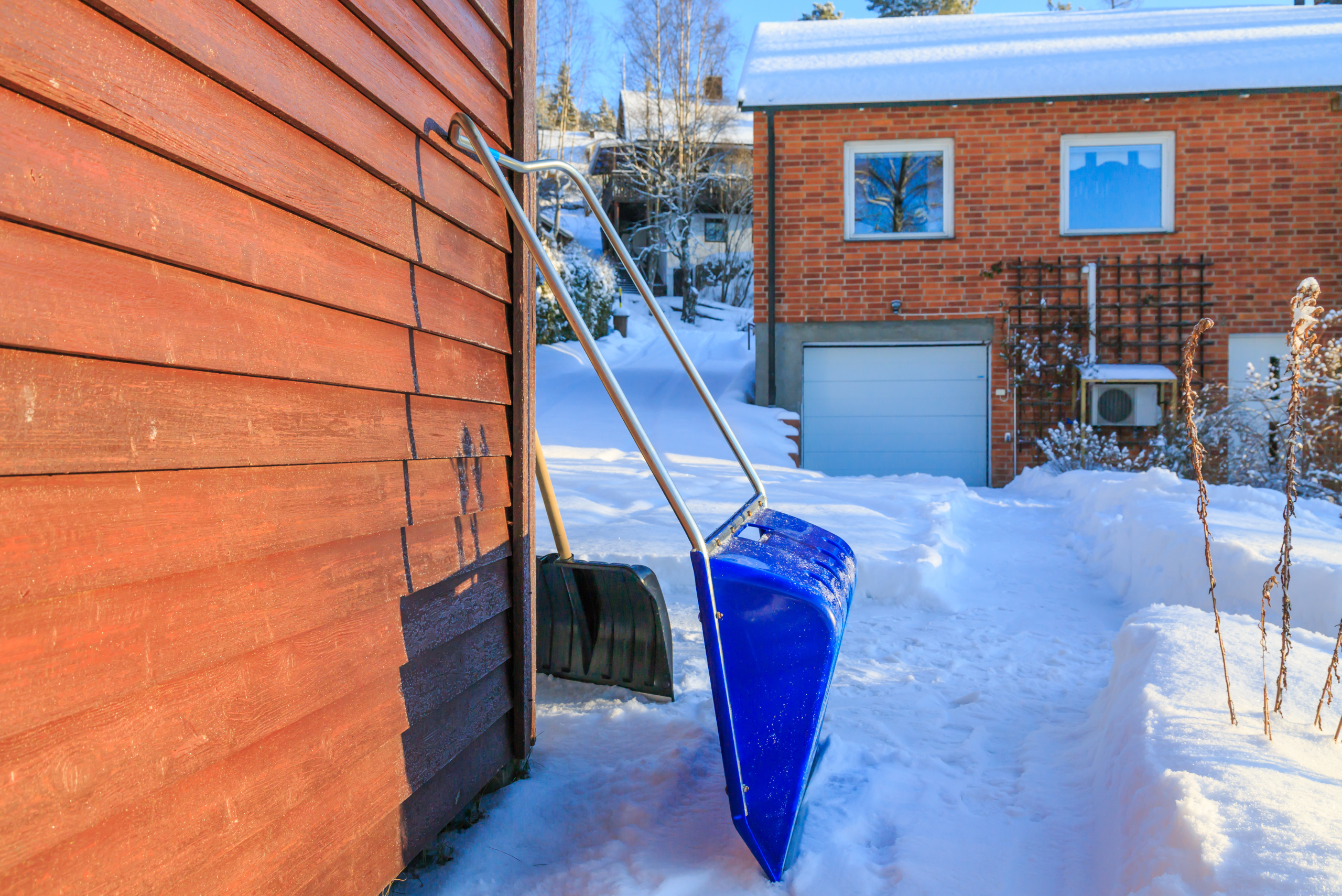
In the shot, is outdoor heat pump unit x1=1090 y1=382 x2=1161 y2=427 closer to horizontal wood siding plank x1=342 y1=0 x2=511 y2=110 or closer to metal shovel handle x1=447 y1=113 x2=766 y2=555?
metal shovel handle x1=447 y1=113 x2=766 y2=555

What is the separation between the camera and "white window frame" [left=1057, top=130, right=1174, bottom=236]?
961cm

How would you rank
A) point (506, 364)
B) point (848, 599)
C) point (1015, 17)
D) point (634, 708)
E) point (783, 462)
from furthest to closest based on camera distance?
1. point (1015, 17)
2. point (783, 462)
3. point (634, 708)
4. point (506, 364)
5. point (848, 599)

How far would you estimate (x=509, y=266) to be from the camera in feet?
8.51

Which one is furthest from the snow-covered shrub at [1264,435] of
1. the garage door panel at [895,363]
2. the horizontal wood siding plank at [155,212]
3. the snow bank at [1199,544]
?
the horizontal wood siding plank at [155,212]

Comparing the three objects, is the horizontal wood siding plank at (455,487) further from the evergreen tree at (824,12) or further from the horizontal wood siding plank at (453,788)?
the evergreen tree at (824,12)

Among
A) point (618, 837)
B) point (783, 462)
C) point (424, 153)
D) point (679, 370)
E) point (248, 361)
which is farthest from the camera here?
point (679, 370)

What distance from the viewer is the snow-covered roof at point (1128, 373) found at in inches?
366

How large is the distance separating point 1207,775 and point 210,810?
6.56ft

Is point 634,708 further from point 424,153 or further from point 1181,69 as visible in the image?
point 1181,69

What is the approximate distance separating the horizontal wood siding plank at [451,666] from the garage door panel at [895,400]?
7919mm

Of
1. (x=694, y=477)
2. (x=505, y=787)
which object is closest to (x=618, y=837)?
(x=505, y=787)

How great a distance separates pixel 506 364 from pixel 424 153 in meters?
0.71

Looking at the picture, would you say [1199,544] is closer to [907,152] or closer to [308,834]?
[308,834]

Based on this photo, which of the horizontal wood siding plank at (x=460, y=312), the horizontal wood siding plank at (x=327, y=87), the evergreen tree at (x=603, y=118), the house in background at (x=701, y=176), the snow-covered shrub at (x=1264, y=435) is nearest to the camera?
the horizontal wood siding plank at (x=327, y=87)
